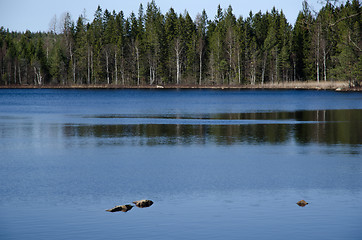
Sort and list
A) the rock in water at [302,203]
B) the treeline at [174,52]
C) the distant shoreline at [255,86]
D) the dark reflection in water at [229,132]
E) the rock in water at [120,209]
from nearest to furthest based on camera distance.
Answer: the rock in water at [120,209]
the rock in water at [302,203]
the dark reflection in water at [229,132]
the distant shoreline at [255,86]
the treeline at [174,52]

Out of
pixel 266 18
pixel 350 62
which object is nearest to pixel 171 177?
pixel 350 62

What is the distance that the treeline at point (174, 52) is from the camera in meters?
120

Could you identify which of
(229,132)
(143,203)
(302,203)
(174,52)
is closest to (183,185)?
(143,203)

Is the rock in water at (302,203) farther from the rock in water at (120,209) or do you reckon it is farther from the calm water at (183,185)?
the rock in water at (120,209)

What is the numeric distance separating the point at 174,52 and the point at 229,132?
9739 cm

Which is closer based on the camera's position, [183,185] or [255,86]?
[183,185]

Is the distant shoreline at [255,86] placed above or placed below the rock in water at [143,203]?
above

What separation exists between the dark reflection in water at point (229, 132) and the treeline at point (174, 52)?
264 ft

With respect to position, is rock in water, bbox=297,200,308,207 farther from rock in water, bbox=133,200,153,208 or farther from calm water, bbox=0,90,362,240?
rock in water, bbox=133,200,153,208

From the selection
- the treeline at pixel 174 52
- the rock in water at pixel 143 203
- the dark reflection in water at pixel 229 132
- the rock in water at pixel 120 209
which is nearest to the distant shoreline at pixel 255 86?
the treeline at pixel 174 52

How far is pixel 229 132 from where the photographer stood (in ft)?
100

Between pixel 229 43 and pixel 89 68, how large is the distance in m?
35.1

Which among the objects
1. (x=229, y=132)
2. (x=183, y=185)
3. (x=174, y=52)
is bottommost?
(x=183, y=185)

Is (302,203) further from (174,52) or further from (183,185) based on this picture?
(174,52)
